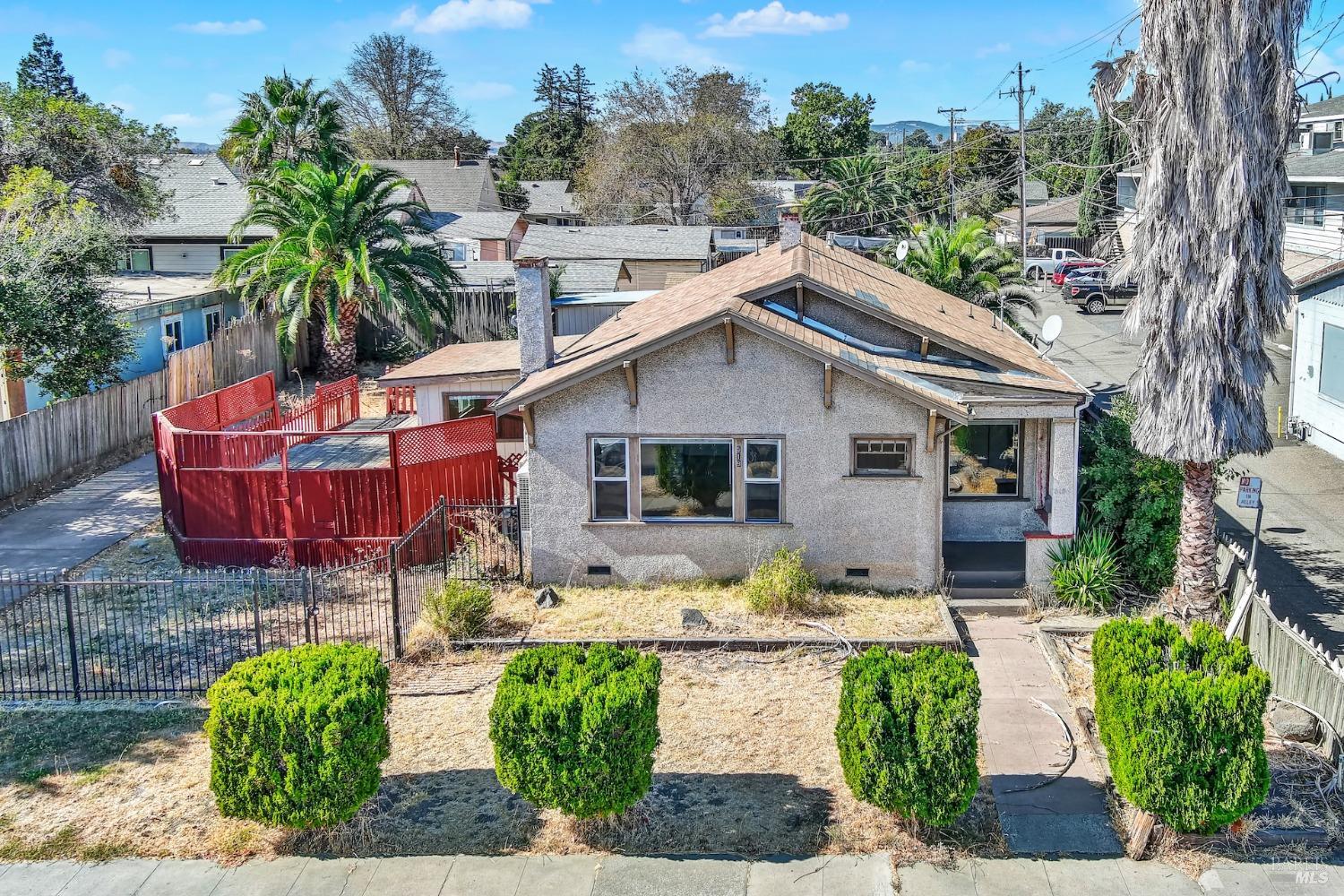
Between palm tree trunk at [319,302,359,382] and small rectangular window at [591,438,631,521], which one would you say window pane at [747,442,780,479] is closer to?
small rectangular window at [591,438,631,521]

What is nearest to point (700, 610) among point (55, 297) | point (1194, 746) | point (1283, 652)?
point (1283, 652)

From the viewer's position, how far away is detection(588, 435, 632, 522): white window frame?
1659 cm

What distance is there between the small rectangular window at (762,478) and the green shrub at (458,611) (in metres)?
4.04

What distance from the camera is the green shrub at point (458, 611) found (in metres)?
14.8

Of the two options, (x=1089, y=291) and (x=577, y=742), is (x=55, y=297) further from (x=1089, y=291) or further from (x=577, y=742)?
(x=1089, y=291)

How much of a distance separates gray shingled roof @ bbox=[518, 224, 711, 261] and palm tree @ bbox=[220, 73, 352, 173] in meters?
9.13

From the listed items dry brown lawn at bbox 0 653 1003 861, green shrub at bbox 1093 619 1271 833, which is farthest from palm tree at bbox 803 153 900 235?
green shrub at bbox 1093 619 1271 833

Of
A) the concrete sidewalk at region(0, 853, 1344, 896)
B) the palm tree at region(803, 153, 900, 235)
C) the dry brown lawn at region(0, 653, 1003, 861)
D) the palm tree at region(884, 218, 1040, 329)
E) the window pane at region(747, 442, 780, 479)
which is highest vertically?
the palm tree at region(803, 153, 900, 235)

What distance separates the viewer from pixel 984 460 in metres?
17.5

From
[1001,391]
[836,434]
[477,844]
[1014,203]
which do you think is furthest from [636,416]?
[1014,203]

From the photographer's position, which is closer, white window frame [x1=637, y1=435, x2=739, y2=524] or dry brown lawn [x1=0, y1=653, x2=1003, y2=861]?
dry brown lawn [x1=0, y1=653, x2=1003, y2=861]

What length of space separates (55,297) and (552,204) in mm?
48963

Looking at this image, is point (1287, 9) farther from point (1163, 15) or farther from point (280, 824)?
point (280, 824)

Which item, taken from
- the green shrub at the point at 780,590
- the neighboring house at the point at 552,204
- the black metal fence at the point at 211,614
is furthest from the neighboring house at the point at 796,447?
the neighboring house at the point at 552,204
